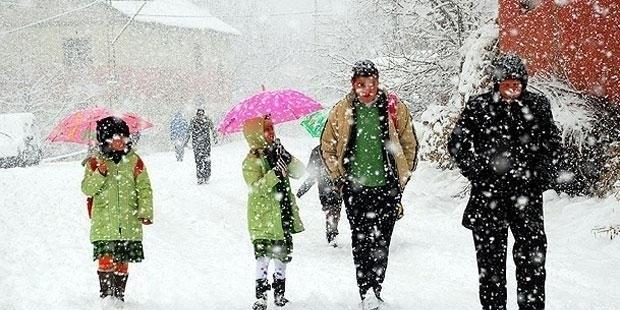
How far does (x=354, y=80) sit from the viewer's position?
545 centimetres

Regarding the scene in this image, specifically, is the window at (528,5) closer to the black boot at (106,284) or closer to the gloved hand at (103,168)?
the gloved hand at (103,168)

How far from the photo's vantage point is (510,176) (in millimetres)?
4680

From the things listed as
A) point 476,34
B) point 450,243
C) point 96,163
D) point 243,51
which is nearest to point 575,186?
point 450,243

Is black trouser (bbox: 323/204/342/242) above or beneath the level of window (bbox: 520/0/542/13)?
beneath

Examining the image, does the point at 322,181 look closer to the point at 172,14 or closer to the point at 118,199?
the point at 118,199

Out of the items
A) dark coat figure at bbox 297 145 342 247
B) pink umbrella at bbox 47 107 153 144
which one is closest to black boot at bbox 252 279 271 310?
pink umbrella at bbox 47 107 153 144

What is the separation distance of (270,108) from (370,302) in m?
3.15

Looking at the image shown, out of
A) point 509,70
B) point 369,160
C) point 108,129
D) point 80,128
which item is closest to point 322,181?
point 80,128

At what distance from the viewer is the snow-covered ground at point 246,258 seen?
6.60 metres

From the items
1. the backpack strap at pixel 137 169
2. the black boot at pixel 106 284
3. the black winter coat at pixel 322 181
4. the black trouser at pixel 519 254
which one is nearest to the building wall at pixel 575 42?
the black winter coat at pixel 322 181

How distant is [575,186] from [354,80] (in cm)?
687

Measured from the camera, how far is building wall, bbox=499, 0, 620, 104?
10.9 metres

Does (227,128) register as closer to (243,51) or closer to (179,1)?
(179,1)

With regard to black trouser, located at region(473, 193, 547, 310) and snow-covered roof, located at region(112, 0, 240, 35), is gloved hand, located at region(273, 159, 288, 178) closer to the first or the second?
black trouser, located at region(473, 193, 547, 310)
